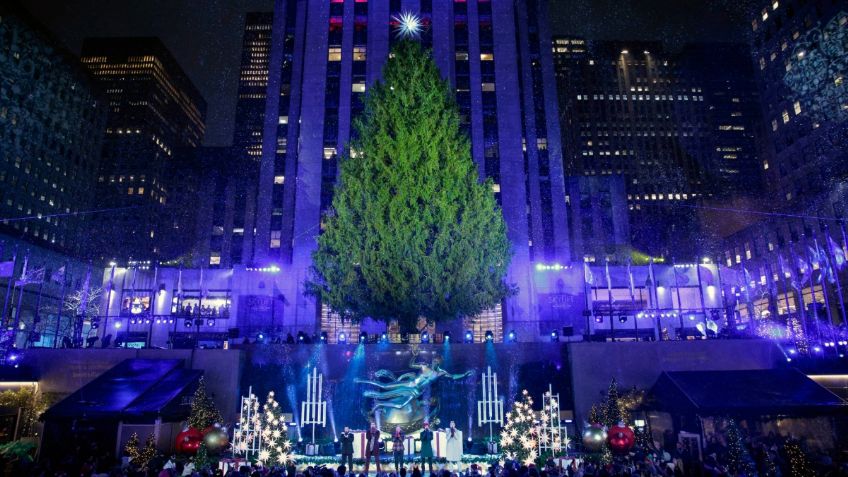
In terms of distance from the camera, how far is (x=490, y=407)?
67.6 feet

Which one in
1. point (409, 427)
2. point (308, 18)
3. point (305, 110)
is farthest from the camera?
point (308, 18)

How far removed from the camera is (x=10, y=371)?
21.7 m

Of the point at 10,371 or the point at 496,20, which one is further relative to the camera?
the point at 496,20

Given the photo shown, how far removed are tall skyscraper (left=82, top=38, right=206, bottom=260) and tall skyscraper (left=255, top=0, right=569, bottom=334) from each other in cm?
6180

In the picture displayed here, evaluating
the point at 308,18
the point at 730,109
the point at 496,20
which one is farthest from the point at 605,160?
the point at 308,18

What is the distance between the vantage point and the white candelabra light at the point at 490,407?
67.3 feet

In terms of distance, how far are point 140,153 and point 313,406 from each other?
12067 centimetres

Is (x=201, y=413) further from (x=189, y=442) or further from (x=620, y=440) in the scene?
(x=620, y=440)

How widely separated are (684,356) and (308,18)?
42181 millimetres

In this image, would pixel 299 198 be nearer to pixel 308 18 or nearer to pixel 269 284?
pixel 269 284

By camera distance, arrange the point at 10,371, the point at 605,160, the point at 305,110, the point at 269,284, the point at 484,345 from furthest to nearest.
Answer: the point at 605,160, the point at 305,110, the point at 269,284, the point at 484,345, the point at 10,371

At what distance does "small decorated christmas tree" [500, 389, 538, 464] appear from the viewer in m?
17.7

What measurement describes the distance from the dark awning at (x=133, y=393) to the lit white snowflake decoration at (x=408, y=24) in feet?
117


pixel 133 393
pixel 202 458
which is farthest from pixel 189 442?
pixel 133 393
